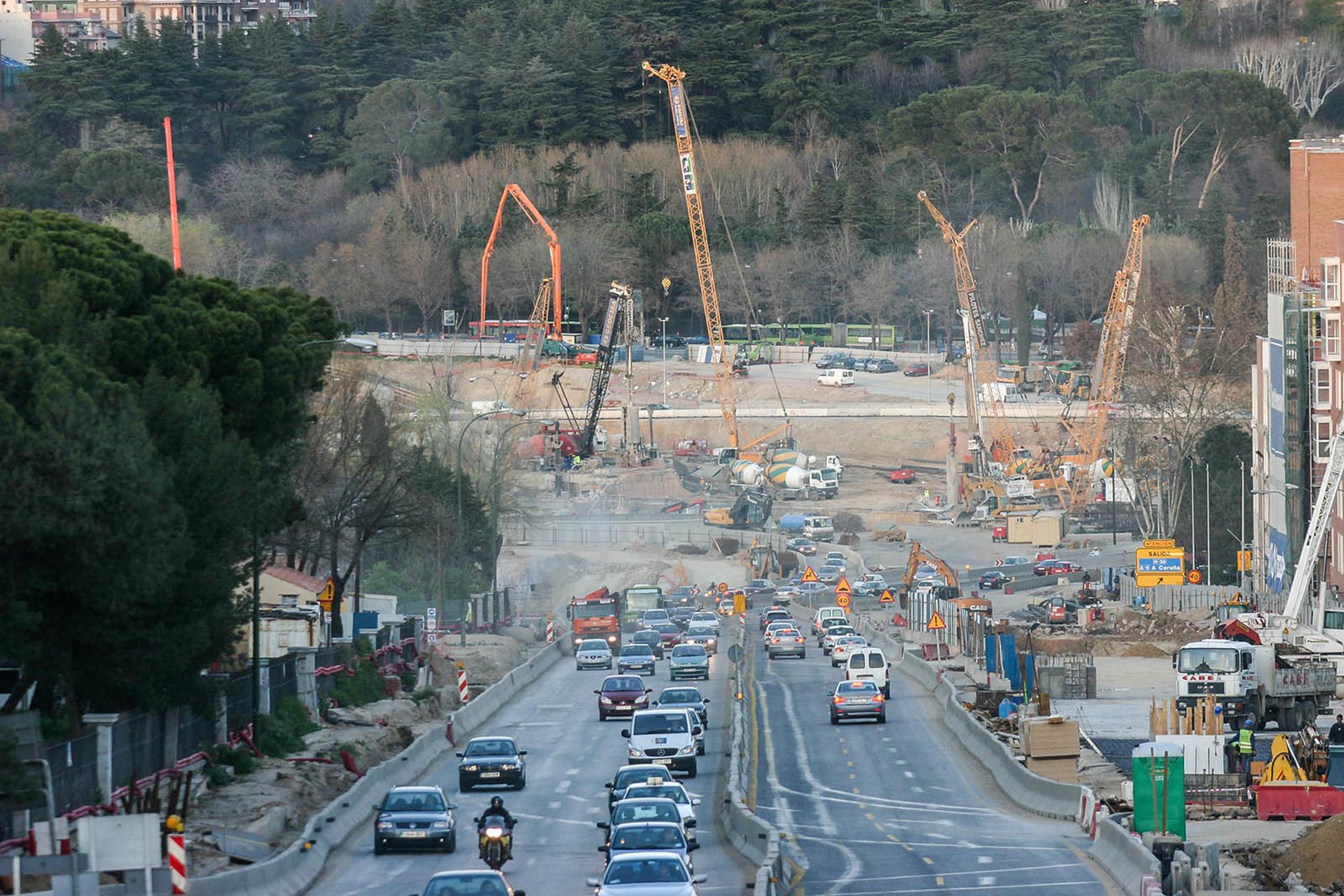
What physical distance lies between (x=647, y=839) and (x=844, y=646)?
153 feet

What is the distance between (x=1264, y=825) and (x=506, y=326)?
163 m

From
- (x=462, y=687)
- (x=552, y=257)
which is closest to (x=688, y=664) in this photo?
(x=462, y=687)

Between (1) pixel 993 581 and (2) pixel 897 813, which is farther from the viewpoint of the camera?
(1) pixel 993 581

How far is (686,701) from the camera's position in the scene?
174ft

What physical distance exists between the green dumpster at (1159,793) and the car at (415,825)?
10718 millimetres

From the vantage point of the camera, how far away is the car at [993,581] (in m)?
114

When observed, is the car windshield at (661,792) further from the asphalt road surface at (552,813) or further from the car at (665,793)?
the asphalt road surface at (552,813)

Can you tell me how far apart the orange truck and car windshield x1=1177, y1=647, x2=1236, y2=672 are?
3483cm

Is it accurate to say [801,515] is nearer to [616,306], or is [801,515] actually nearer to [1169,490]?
[616,306]

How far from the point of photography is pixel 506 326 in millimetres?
195125

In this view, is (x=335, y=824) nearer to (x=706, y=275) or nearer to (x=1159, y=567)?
(x=1159, y=567)

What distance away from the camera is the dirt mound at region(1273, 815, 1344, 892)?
29.5 meters

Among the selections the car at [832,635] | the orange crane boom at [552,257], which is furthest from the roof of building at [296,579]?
the orange crane boom at [552,257]

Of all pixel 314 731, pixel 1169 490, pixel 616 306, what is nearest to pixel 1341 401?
pixel 1169 490
